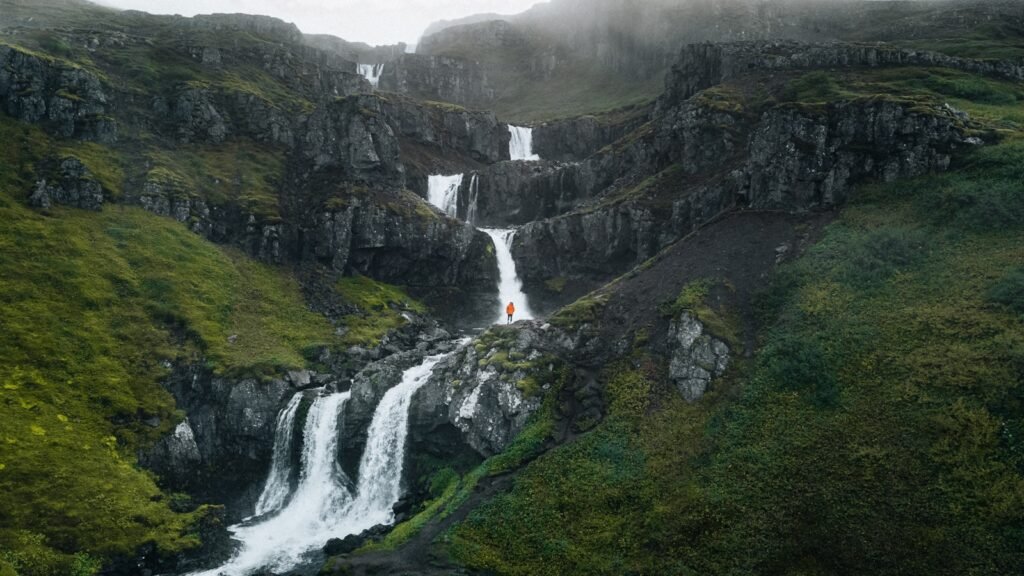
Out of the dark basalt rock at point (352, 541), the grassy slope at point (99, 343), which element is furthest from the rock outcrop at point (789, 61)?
the dark basalt rock at point (352, 541)

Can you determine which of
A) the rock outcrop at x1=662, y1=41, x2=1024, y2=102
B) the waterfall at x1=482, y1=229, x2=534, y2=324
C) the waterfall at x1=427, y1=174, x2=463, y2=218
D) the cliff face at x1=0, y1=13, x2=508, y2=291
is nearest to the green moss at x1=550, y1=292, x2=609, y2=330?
the waterfall at x1=482, y1=229, x2=534, y2=324

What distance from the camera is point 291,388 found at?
53.0 m

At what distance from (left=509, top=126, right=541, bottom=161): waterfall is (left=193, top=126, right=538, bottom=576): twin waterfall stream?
66.3m

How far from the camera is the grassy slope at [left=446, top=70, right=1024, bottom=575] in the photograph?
27.9m

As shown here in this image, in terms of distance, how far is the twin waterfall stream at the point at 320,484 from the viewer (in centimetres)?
4219

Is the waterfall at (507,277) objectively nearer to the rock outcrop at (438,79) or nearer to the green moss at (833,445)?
the green moss at (833,445)

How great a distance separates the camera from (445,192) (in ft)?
297

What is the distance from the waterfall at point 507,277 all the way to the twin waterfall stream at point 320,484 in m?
21.9

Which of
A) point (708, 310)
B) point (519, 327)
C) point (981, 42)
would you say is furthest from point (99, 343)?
point (981, 42)

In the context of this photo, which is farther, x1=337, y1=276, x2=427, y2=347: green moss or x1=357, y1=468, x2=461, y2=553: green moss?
x1=337, y1=276, x2=427, y2=347: green moss

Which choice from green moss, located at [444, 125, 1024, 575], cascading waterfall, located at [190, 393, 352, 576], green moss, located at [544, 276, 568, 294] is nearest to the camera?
green moss, located at [444, 125, 1024, 575]

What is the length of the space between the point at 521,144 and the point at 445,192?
2848cm

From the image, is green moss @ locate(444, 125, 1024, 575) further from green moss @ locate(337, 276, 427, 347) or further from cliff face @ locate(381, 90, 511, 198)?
cliff face @ locate(381, 90, 511, 198)

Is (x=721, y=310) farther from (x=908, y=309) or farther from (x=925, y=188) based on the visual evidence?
(x=925, y=188)
